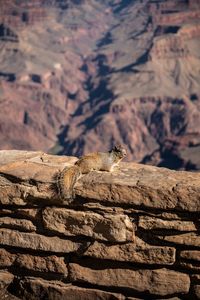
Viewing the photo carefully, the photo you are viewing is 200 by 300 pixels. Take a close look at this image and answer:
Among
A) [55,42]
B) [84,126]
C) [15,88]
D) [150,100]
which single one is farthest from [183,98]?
[55,42]

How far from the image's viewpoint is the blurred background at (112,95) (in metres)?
96.8

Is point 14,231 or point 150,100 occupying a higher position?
point 150,100

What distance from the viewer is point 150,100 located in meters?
108

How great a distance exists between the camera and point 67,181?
6.50 meters

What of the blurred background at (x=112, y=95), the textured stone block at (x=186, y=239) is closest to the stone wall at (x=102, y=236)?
the textured stone block at (x=186, y=239)

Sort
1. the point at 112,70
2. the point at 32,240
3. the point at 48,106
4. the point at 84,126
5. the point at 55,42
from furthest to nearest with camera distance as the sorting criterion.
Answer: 1. the point at 55,42
2. the point at 112,70
3. the point at 48,106
4. the point at 84,126
5. the point at 32,240

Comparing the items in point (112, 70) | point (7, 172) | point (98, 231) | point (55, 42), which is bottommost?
point (98, 231)

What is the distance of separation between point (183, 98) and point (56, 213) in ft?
335

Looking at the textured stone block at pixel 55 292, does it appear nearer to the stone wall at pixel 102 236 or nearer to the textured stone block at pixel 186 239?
the stone wall at pixel 102 236

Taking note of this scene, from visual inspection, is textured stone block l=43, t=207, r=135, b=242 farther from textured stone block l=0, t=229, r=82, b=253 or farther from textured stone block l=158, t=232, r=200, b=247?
textured stone block l=158, t=232, r=200, b=247

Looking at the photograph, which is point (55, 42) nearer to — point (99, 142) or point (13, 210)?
point (99, 142)

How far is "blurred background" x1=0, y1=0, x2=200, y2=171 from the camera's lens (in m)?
96.8

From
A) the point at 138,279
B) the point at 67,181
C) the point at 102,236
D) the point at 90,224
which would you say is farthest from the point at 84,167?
the point at 138,279

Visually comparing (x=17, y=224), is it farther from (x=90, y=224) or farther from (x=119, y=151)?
(x=119, y=151)
